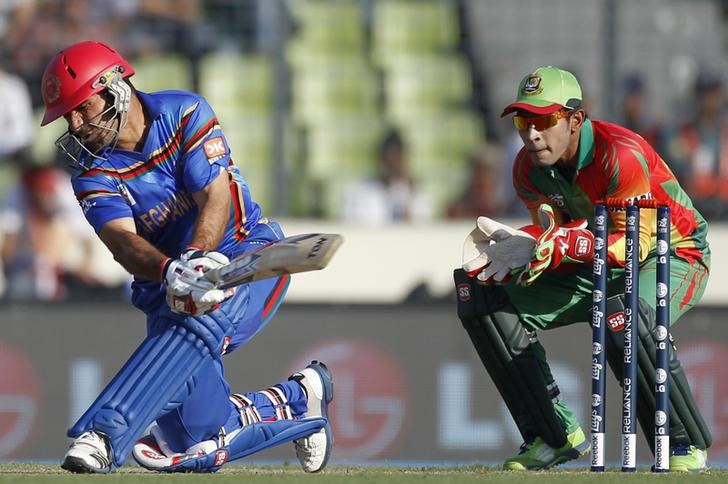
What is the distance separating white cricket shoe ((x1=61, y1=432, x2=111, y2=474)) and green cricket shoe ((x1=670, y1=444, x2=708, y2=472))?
203 cm

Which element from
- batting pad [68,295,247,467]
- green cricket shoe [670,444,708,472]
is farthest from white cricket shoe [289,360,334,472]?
green cricket shoe [670,444,708,472]

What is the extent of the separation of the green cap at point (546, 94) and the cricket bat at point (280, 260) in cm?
99

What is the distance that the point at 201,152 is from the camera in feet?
16.9

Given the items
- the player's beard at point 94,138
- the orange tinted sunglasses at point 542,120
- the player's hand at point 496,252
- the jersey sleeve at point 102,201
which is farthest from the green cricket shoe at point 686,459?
the player's beard at point 94,138

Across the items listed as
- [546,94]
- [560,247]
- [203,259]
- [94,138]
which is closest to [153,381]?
[203,259]

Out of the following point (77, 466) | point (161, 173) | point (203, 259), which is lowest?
point (77, 466)

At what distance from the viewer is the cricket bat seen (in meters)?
4.63

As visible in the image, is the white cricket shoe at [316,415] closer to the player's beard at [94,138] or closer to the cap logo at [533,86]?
the player's beard at [94,138]

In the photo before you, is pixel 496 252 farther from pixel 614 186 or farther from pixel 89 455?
pixel 89 455

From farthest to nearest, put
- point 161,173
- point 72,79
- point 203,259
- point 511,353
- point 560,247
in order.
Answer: point 511,353
point 161,173
point 560,247
point 72,79
point 203,259

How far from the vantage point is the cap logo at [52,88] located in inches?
197

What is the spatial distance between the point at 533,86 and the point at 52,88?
173 centimetres

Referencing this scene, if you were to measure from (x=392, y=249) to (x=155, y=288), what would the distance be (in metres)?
4.20

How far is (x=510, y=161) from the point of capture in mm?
9859
